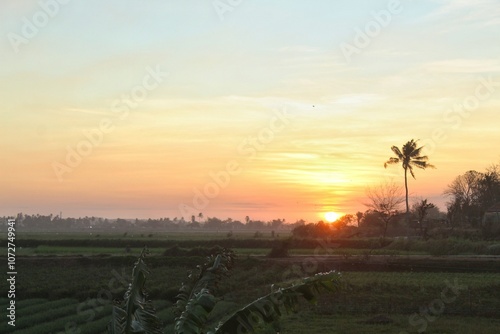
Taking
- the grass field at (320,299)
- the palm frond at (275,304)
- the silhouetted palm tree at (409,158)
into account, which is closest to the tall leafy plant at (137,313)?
the palm frond at (275,304)

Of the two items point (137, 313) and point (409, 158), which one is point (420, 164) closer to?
point (409, 158)

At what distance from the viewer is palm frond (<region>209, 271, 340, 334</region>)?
304 inches

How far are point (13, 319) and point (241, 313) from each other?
16.5 meters

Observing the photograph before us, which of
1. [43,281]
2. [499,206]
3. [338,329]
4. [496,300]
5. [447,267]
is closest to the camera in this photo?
[338,329]

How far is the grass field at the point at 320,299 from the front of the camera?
2109cm

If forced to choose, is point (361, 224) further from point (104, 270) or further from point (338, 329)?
point (338, 329)

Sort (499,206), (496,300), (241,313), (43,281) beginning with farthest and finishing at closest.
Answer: (499,206) < (43,281) < (496,300) < (241,313)

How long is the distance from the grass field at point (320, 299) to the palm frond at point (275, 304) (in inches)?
283

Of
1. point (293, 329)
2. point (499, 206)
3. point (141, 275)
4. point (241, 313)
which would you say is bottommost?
point (293, 329)

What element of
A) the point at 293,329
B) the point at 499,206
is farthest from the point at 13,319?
the point at 499,206

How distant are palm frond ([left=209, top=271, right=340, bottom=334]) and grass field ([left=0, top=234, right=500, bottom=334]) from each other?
7.18 meters

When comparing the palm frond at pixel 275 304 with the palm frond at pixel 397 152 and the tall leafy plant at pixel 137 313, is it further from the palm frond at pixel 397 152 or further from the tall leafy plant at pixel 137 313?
the palm frond at pixel 397 152

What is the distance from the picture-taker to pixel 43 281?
111 feet

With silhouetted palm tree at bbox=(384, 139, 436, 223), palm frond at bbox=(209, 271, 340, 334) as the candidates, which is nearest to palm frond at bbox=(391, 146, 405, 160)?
silhouetted palm tree at bbox=(384, 139, 436, 223)
